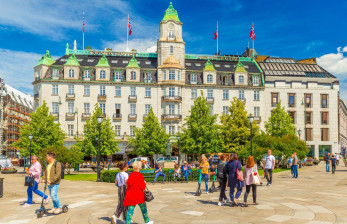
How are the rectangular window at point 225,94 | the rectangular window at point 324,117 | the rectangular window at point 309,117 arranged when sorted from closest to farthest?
the rectangular window at point 225,94 → the rectangular window at point 309,117 → the rectangular window at point 324,117

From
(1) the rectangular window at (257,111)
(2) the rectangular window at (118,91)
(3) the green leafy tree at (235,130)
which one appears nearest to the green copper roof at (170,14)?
(2) the rectangular window at (118,91)

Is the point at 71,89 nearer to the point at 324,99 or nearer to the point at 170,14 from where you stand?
the point at 170,14

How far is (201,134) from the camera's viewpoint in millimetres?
47875

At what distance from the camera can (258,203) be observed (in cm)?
1350

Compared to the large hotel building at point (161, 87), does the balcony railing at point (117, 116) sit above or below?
below

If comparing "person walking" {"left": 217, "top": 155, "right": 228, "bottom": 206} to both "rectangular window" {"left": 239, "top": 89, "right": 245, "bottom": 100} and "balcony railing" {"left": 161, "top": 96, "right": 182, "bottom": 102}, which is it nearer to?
"balcony railing" {"left": 161, "top": 96, "right": 182, "bottom": 102}

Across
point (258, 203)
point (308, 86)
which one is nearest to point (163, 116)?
point (308, 86)

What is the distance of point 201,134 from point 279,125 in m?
14.2

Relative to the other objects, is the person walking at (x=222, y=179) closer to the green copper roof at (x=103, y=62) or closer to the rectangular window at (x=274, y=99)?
the green copper roof at (x=103, y=62)

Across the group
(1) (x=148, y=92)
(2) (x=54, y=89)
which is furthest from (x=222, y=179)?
(2) (x=54, y=89)

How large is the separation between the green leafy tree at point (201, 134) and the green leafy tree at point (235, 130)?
4.76 ft

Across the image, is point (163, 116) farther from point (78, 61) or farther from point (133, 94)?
point (78, 61)

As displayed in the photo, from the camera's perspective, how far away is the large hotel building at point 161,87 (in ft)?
177

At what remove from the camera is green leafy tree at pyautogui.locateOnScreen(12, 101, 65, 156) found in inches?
1682
